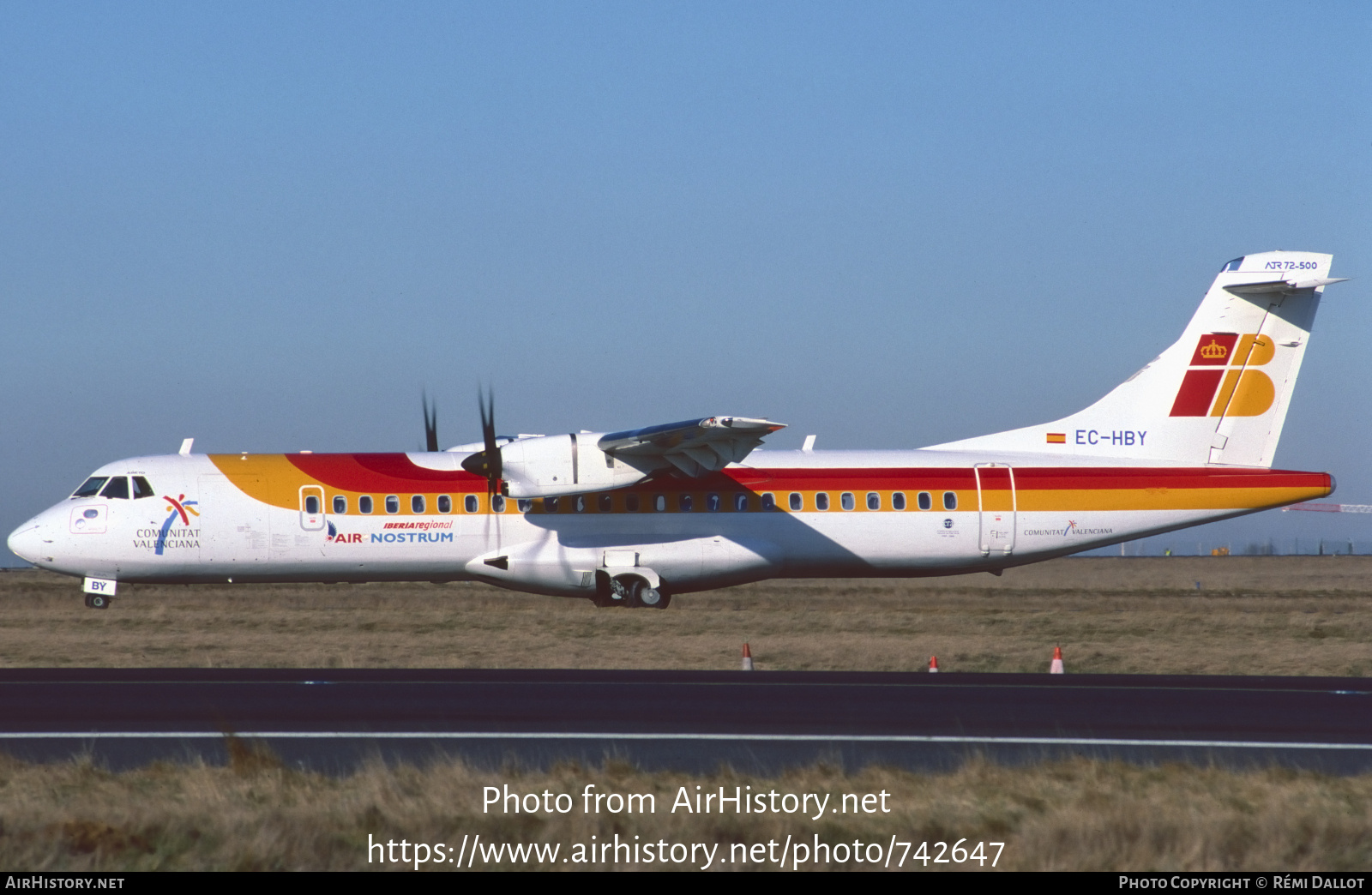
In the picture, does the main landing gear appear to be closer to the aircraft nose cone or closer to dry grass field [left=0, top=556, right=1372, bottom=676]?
dry grass field [left=0, top=556, right=1372, bottom=676]

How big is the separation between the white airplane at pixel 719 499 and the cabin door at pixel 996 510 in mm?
37

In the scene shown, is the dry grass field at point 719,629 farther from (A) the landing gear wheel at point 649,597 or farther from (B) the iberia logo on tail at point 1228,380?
(B) the iberia logo on tail at point 1228,380

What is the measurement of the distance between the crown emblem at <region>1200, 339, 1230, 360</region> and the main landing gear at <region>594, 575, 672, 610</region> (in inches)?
460

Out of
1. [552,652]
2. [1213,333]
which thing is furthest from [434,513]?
[1213,333]

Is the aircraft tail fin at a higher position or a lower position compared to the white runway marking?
higher

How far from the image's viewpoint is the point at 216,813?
A: 890cm

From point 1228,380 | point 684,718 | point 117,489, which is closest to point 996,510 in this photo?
point 1228,380

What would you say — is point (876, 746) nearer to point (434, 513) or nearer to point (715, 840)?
point (715, 840)

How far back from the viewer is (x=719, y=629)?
1046 inches

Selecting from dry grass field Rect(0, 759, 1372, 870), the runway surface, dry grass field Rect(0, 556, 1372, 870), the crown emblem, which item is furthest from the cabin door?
dry grass field Rect(0, 759, 1372, 870)

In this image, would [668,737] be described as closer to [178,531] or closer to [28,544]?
[178,531]

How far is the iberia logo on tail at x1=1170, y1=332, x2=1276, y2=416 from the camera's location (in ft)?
91.6

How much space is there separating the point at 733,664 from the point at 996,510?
28.0ft

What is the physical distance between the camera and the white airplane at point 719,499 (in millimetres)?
26641
